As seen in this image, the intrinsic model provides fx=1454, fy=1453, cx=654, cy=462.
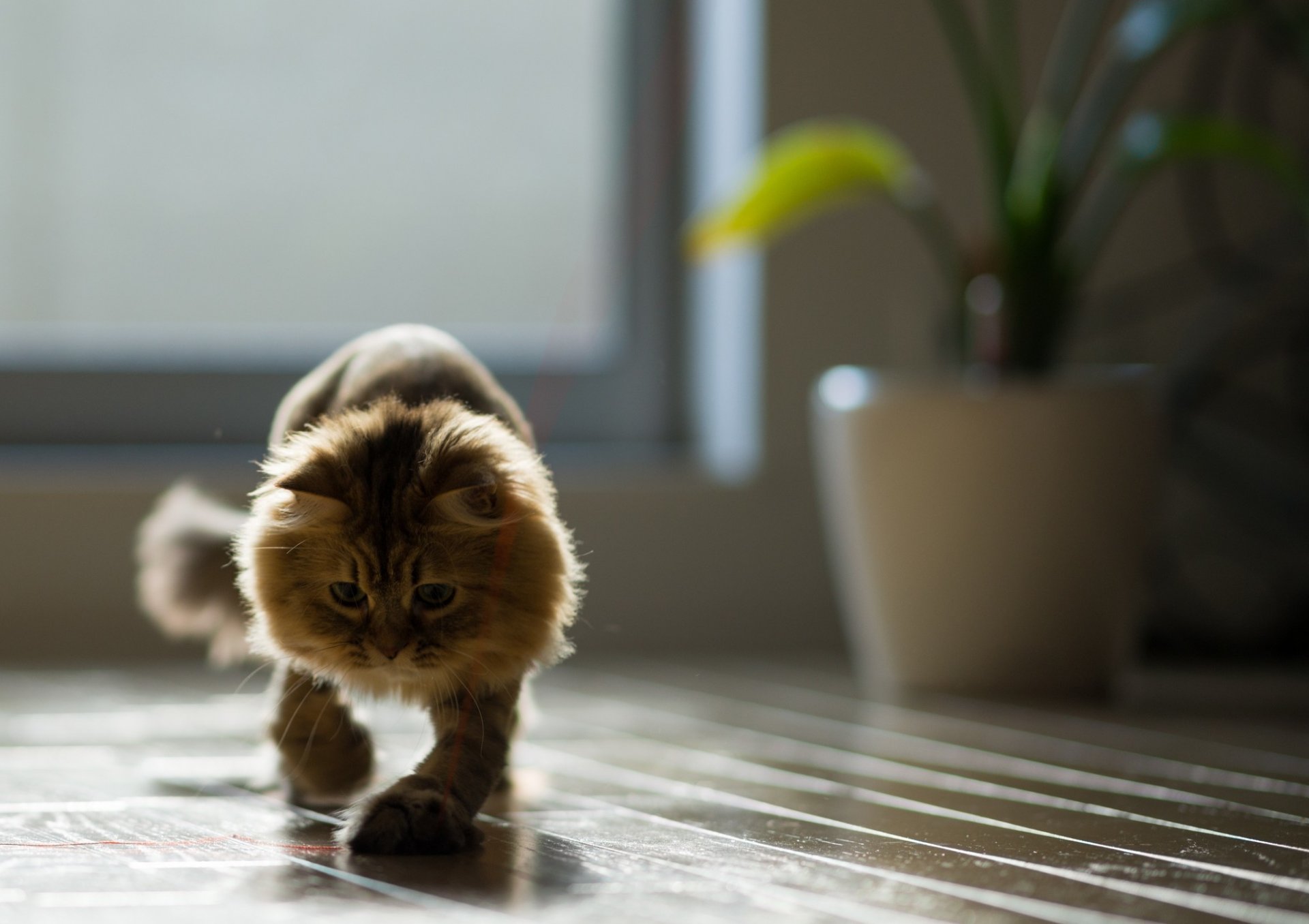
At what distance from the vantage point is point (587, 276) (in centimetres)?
264

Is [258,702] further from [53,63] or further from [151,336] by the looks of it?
[53,63]

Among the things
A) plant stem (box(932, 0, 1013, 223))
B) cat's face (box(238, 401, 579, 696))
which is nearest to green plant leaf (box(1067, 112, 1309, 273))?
plant stem (box(932, 0, 1013, 223))

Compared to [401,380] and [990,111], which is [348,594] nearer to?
[401,380]

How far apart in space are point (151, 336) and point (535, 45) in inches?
34.1

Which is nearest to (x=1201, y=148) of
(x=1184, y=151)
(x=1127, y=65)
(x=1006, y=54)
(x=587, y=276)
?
(x=1184, y=151)

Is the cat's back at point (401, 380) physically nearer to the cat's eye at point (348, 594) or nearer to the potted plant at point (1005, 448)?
the cat's eye at point (348, 594)

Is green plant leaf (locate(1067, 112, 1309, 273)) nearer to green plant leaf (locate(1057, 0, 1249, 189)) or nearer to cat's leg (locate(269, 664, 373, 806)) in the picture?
green plant leaf (locate(1057, 0, 1249, 189))

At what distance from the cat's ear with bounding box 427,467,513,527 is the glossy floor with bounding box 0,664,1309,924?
8.5 inches

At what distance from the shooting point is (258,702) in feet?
5.93

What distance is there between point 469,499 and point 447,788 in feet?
0.63

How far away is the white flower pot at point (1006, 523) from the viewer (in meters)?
1.87

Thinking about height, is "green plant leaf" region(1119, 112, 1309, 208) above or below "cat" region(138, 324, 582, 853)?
above

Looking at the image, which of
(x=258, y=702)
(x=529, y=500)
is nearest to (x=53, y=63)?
(x=258, y=702)

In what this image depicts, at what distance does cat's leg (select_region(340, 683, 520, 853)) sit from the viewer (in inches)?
36.4
